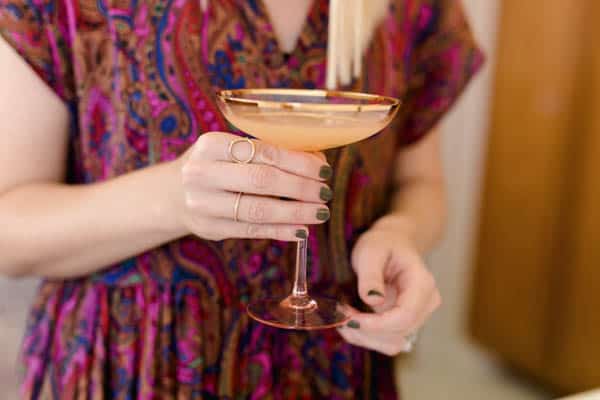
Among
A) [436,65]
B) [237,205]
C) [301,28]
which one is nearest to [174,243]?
[237,205]

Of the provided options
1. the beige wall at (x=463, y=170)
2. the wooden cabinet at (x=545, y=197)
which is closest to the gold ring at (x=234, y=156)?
the wooden cabinet at (x=545, y=197)

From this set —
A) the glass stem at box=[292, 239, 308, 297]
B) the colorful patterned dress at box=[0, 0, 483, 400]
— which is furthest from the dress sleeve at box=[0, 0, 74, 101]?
the glass stem at box=[292, 239, 308, 297]

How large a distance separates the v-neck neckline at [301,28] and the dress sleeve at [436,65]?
221mm

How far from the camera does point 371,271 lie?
30.4 inches

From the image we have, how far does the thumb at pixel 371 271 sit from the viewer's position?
739 millimetres

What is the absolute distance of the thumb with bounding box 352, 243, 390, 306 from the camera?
0.74 m

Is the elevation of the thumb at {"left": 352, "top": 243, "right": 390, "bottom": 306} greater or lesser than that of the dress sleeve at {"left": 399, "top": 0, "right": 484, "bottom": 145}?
lesser

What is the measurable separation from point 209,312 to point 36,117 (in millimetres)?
340

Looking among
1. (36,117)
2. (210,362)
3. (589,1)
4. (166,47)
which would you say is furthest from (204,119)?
(589,1)

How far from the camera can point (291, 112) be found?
0.58 meters

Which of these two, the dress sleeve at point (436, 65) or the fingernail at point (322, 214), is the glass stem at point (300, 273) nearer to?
the fingernail at point (322, 214)

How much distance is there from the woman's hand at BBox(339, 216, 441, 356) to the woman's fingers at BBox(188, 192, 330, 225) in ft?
0.59

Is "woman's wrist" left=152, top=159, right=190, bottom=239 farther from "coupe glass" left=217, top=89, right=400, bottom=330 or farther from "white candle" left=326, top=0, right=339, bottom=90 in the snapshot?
"white candle" left=326, top=0, right=339, bottom=90

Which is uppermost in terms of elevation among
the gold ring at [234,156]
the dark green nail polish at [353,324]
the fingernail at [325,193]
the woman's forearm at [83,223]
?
the gold ring at [234,156]
